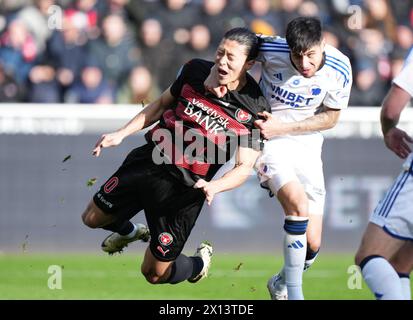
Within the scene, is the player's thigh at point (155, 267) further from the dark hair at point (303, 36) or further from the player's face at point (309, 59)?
the dark hair at point (303, 36)

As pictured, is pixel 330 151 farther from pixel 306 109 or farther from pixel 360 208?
pixel 306 109

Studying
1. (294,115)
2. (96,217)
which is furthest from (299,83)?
(96,217)

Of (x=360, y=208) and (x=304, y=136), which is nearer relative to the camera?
(x=304, y=136)

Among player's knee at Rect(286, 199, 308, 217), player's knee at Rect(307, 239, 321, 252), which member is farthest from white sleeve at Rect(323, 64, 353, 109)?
player's knee at Rect(307, 239, 321, 252)

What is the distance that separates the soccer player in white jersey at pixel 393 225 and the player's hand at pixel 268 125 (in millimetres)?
1680

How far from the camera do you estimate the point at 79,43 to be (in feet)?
45.2

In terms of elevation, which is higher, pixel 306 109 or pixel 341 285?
pixel 306 109

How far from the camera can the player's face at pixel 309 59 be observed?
8.11 metres

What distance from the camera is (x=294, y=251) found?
8.52 meters

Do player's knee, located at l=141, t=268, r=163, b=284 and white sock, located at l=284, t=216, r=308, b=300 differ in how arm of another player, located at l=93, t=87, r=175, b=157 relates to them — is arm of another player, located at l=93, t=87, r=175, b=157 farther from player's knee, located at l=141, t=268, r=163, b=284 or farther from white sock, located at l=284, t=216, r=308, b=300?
white sock, located at l=284, t=216, r=308, b=300

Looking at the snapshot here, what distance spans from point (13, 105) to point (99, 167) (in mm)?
1323

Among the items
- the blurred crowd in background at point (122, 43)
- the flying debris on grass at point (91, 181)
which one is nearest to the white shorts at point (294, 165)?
the flying debris on grass at point (91, 181)

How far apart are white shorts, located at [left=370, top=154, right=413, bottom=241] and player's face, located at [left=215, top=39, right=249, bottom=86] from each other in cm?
192
